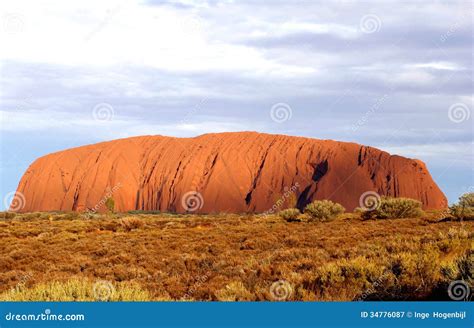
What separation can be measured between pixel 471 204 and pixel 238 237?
18859 millimetres

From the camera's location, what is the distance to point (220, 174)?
4444 inches

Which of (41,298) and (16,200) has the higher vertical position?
(41,298)

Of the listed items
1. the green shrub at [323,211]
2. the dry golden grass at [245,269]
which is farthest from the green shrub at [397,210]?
the dry golden grass at [245,269]

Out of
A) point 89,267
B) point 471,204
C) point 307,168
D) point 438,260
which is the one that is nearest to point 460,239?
point 438,260

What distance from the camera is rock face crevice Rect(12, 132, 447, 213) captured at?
105m

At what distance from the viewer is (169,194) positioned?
383ft

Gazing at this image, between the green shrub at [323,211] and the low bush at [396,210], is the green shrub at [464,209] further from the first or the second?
the green shrub at [323,211]

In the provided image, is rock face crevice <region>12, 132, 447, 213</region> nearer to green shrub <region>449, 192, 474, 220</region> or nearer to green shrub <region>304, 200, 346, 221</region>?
green shrub <region>304, 200, 346, 221</region>

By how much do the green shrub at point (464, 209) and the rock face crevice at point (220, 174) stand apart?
6243 cm

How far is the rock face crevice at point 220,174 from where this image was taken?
4141 inches

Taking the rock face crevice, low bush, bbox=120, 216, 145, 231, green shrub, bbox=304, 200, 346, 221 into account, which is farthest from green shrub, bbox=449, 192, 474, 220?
the rock face crevice

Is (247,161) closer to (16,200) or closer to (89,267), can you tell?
(16,200)

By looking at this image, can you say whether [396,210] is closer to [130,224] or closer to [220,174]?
[130,224]

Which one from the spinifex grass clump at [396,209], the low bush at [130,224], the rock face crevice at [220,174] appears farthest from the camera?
the rock face crevice at [220,174]
